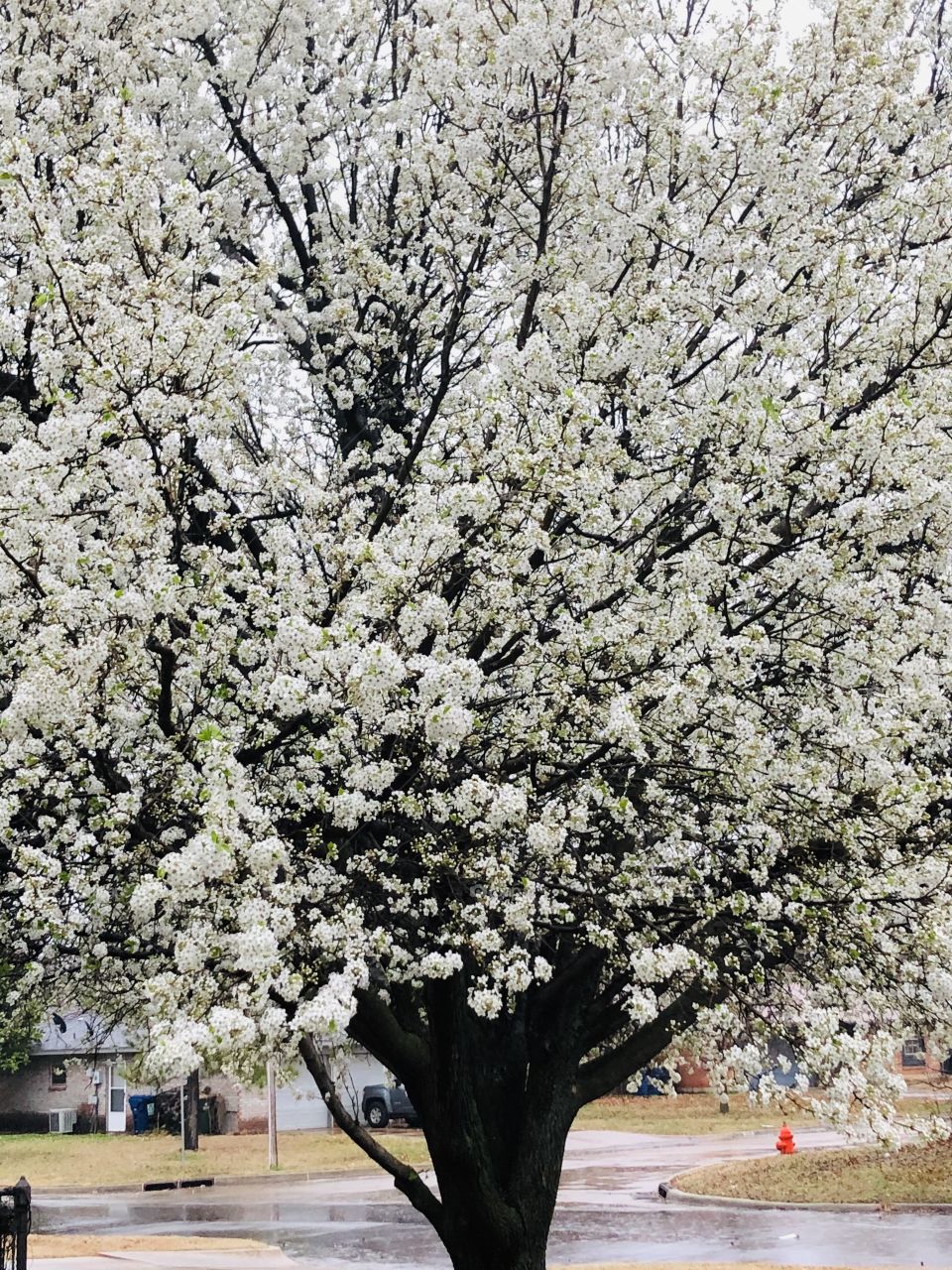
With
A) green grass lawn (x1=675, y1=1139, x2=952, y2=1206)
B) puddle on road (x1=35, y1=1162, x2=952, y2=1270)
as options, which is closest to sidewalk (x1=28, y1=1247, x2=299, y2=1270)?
puddle on road (x1=35, y1=1162, x2=952, y2=1270)

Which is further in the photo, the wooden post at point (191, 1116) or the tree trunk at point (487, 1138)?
the wooden post at point (191, 1116)

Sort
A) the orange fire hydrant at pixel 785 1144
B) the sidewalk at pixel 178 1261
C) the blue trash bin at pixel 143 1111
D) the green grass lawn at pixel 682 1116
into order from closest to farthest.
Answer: the sidewalk at pixel 178 1261 → the orange fire hydrant at pixel 785 1144 → the green grass lawn at pixel 682 1116 → the blue trash bin at pixel 143 1111

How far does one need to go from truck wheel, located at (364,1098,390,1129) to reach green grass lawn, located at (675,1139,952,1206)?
15135 mm

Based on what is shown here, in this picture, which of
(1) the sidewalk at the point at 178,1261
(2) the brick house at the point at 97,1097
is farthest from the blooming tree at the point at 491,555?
(2) the brick house at the point at 97,1097

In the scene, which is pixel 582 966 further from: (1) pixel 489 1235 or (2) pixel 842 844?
(2) pixel 842 844

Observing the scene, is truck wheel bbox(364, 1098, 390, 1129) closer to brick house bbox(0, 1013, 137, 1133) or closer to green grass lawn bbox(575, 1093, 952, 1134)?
green grass lawn bbox(575, 1093, 952, 1134)

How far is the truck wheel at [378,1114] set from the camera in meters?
37.6

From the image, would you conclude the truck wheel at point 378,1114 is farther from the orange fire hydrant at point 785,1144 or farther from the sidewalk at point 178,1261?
the sidewalk at point 178,1261

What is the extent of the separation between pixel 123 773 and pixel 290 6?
7042 millimetres

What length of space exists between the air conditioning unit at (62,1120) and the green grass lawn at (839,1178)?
2784 centimetres

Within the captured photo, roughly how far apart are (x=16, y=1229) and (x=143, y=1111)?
33391 mm

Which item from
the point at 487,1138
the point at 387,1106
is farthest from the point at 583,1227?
the point at 387,1106

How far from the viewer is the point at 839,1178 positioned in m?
21.9

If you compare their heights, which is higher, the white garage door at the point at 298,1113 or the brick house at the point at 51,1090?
the brick house at the point at 51,1090
